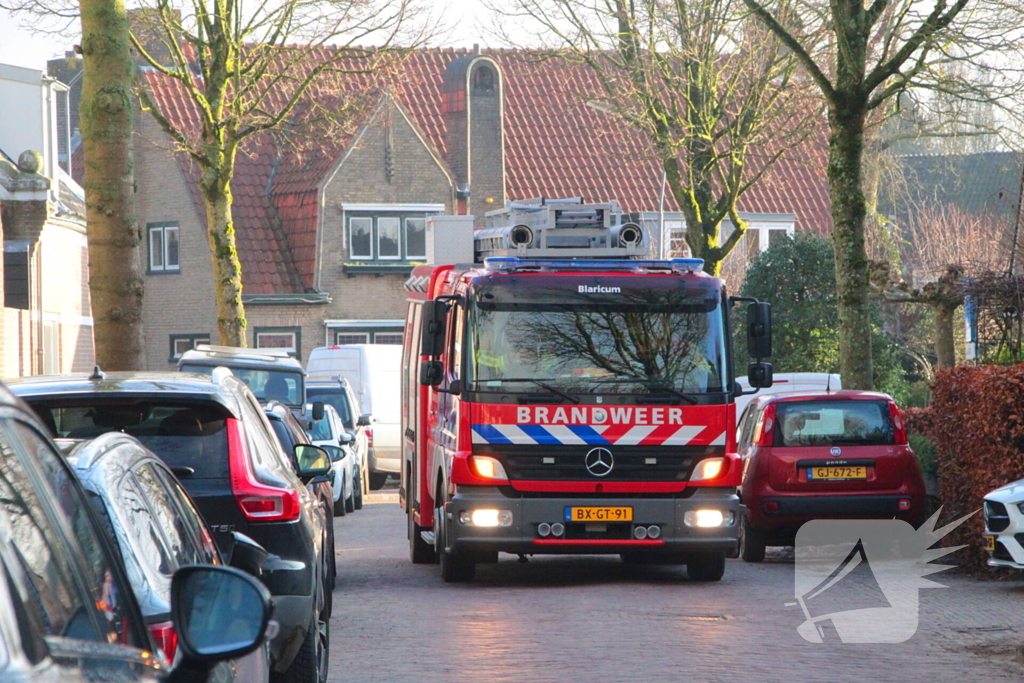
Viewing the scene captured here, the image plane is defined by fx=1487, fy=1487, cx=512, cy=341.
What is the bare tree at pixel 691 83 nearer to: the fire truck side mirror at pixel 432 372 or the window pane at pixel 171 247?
the fire truck side mirror at pixel 432 372

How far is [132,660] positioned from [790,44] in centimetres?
1627

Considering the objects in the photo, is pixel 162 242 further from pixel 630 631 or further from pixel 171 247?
pixel 630 631

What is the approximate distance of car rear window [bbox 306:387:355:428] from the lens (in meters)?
28.6

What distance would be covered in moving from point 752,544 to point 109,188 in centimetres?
733

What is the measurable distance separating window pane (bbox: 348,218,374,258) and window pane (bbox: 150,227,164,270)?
18.2 feet

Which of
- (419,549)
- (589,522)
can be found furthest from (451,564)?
(419,549)

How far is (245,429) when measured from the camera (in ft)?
24.5

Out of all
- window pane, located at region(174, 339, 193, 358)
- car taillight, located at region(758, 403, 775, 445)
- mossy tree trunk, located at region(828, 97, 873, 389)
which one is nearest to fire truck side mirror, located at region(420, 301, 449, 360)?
car taillight, located at region(758, 403, 775, 445)

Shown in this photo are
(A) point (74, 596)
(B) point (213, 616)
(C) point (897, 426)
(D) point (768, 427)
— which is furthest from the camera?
(D) point (768, 427)

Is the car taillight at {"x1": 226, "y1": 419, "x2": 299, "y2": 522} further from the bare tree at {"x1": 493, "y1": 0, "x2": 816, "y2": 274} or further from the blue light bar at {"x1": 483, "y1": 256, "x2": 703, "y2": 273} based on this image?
the bare tree at {"x1": 493, "y1": 0, "x2": 816, "y2": 274}

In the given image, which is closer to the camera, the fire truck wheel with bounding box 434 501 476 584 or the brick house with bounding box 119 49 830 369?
the fire truck wheel with bounding box 434 501 476 584

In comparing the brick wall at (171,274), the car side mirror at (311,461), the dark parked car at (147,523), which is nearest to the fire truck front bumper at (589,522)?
the car side mirror at (311,461)

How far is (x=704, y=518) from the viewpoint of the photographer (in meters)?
12.9

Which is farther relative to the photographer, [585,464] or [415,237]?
[415,237]
